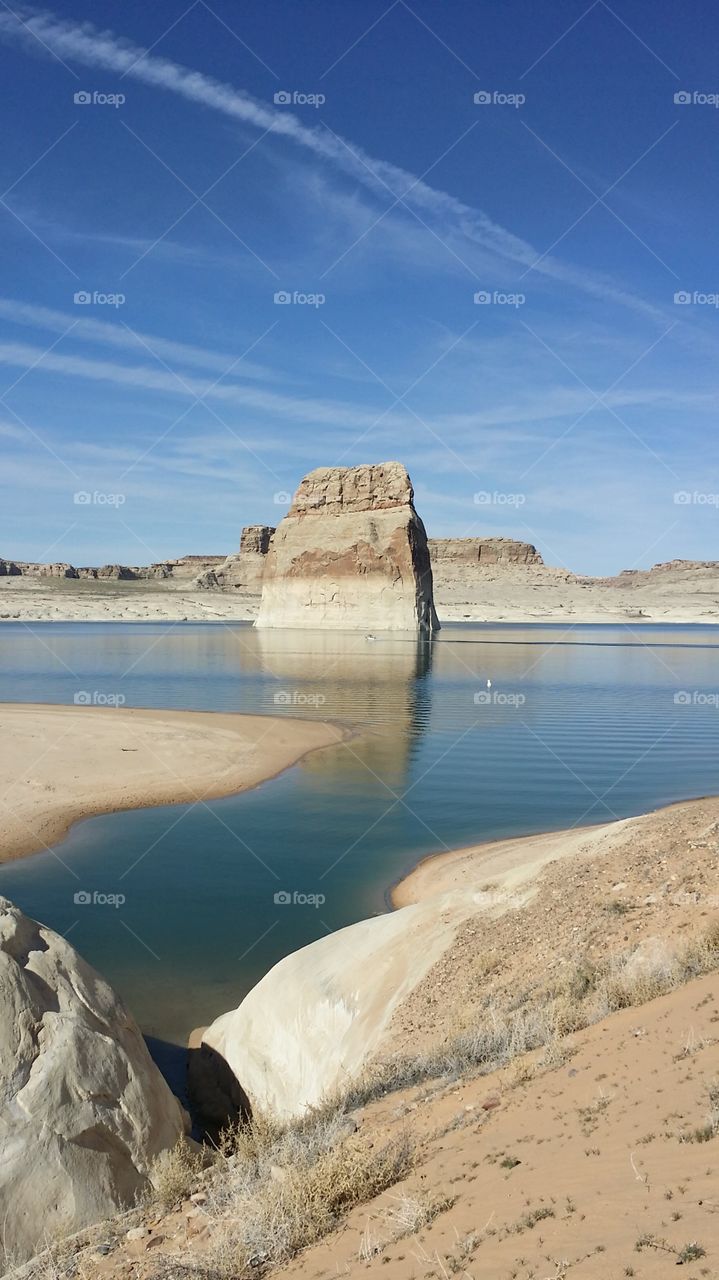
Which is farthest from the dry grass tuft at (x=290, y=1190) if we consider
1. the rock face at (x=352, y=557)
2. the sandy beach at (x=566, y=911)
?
the rock face at (x=352, y=557)

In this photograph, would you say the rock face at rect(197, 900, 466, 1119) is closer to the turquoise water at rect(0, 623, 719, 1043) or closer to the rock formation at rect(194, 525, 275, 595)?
the turquoise water at rect(0, 623, 719, 1043)

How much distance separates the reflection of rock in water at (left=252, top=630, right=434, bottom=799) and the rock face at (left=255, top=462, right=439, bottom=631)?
11.8 metres

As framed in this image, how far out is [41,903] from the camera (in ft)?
40.0

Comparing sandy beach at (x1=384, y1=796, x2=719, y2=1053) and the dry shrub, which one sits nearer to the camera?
the dry shrub

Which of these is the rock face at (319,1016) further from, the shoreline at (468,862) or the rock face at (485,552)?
the rock face at (485,552)

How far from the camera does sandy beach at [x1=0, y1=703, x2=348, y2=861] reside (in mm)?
16641

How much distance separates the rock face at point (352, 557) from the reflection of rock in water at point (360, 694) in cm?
1175

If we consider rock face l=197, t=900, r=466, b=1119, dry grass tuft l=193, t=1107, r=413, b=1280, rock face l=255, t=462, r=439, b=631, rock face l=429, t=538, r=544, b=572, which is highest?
rock face l=429, t=538, r=544, b=572

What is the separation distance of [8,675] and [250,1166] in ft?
127

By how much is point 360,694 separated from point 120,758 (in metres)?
15.0

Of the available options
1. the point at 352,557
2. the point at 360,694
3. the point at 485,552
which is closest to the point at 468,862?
the point at 360,694

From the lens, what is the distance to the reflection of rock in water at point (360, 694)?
70.2 feet

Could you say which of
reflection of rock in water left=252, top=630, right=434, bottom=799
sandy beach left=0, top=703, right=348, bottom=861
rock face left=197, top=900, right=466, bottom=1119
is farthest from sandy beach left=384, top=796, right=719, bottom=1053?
reflection of rock in water left=252, top=630, right=434, bottom=799

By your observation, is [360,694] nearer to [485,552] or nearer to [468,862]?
[468,862]
